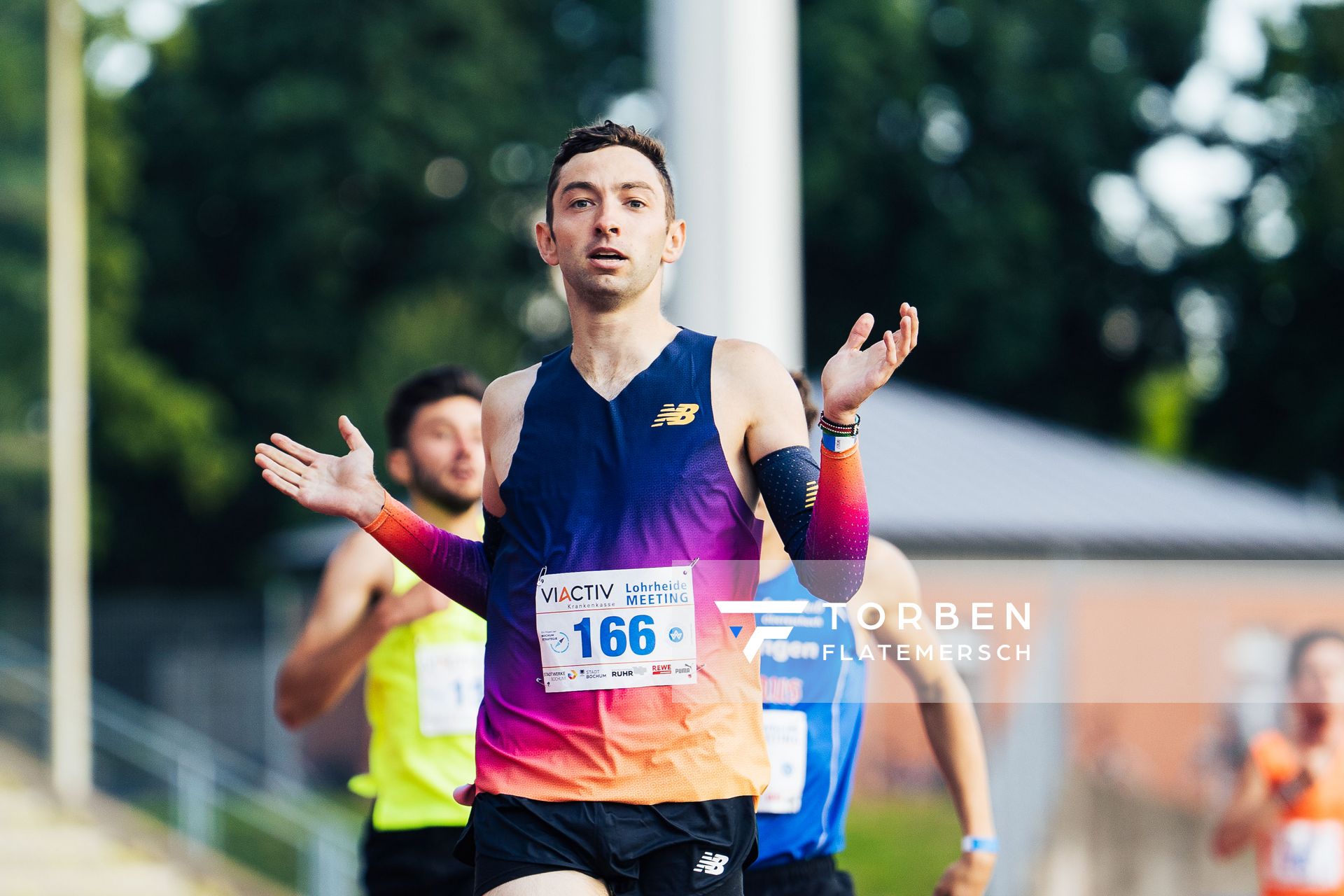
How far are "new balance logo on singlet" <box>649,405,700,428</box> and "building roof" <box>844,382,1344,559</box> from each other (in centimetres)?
1544

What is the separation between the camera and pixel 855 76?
30359 mm

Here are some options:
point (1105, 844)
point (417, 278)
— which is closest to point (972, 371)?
point (417, 278)

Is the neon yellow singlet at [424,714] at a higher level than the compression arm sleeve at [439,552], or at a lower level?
lower

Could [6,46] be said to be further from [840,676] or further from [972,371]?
[972,371]

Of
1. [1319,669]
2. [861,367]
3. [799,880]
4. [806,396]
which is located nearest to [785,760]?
[799,880]

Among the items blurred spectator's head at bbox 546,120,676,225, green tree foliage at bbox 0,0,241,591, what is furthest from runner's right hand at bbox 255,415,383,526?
green tree foliage at bbox 0,0,241,591

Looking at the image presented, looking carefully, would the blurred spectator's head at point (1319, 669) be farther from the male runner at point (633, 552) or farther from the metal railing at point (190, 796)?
the metal railing at point (190, 796)

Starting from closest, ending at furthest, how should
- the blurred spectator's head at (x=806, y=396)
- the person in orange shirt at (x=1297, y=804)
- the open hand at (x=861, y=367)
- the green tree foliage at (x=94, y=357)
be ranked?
the open hand at (x=861, y=367) → the blurred spectator's head at (x=806, y=396) → the person in orange shirt at (x=1297, y=804) → the green tree foliage at (x=94, y=357)

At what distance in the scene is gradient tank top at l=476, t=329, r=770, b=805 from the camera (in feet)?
9.89

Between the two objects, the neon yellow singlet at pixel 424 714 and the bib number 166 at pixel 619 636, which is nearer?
the bib number 166 at pixel 619 636

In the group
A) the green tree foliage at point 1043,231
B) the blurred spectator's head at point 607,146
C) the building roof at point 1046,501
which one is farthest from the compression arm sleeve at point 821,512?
the green tree foliage at point 1043,231

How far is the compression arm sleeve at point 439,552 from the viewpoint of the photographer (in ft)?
10.9

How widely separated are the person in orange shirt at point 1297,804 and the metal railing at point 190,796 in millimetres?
8658

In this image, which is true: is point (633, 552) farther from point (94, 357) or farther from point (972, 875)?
point (94, 357)
